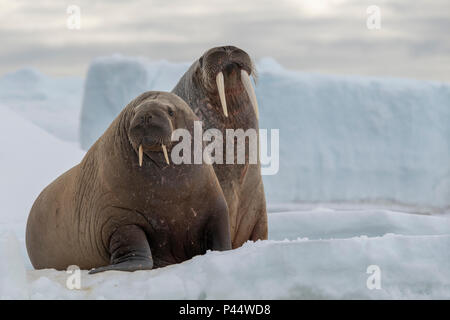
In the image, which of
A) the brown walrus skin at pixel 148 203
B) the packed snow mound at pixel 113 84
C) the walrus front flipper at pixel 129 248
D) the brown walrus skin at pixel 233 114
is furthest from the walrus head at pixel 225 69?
the packed snow mound at pixel 113 84

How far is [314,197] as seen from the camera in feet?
60.6

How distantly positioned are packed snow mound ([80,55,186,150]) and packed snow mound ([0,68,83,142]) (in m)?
9.42

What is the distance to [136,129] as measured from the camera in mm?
4332

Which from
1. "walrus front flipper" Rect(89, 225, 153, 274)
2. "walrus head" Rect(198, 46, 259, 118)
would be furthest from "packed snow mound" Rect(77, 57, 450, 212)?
"walrus front flipper" Rect(89, 225, 153, 274)

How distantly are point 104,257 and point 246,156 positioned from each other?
4.90 ft

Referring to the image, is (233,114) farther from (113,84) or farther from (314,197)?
(113,84)

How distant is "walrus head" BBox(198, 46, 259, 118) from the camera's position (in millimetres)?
5411

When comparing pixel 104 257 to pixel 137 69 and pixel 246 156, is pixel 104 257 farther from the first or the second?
pixel 137 69

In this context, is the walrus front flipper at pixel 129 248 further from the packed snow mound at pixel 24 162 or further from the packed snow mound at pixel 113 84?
the packed snow mound at pixel 113 84

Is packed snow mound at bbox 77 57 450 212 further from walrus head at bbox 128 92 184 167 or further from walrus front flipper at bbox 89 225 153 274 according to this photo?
walrus head at bbox 128 92 184 167

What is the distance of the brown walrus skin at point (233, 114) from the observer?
5453 mm

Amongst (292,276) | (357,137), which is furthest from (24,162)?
(357,137)

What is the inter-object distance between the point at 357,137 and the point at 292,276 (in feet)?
50.2

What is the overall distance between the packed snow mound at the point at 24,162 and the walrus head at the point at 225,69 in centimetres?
473
